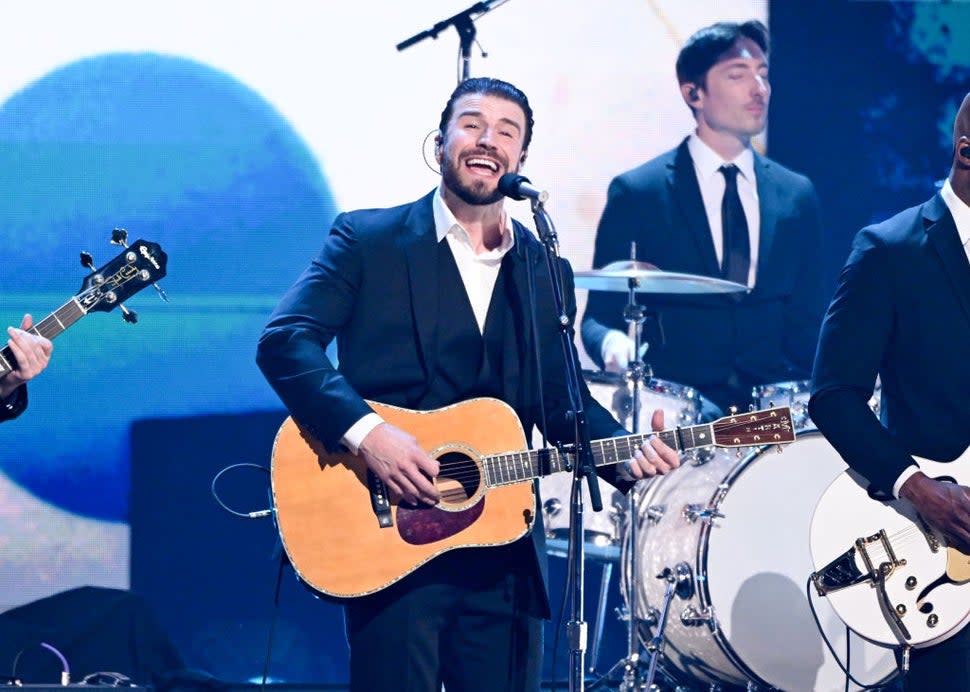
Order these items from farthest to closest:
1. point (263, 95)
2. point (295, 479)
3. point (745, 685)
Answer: point (263, 95) < point (745, 685) < point (295, 479)

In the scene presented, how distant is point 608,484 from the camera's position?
221 inches

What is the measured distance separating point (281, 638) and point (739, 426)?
3323mm

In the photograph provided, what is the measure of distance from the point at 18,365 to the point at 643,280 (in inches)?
107

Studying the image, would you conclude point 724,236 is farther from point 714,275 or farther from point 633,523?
point 633,523

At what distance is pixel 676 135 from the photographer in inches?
259

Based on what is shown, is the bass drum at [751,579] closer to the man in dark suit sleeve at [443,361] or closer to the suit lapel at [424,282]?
the man in dark suit sleeve at [443,361]

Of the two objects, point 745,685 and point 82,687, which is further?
point 745,685

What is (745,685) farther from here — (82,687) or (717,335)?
(82,687)

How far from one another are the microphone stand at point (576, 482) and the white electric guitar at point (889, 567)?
0.74 m

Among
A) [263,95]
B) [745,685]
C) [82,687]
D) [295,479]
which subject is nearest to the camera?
[295,479]

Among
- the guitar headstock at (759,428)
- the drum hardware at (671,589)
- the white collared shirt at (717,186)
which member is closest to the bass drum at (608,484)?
the drum hardware at (671,589)

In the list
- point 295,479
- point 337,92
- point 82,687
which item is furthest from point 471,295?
point 337,92

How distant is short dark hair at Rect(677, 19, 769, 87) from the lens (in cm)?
652

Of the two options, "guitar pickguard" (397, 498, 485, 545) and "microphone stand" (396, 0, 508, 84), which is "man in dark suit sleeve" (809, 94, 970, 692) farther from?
"microphone stand" (396, 0, 508, 84)
